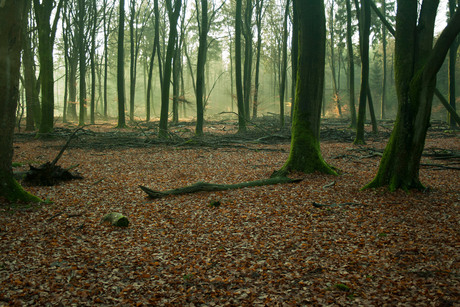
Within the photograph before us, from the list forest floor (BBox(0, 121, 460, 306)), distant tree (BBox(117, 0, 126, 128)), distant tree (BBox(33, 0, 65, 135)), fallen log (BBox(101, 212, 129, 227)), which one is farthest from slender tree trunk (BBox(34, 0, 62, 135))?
fallen log (BBox(101, 212, 129, 227))

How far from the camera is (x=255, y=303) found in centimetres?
307

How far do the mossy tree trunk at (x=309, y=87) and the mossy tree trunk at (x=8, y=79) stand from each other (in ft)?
18.8

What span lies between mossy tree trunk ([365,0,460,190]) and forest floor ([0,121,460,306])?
0.48m

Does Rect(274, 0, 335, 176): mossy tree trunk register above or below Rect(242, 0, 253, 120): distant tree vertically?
below

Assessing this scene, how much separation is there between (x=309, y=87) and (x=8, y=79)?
6466 millimetres

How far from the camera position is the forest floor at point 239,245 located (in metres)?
3.21

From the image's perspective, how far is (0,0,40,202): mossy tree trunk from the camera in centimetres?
527

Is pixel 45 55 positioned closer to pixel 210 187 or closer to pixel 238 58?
pixel 238 58

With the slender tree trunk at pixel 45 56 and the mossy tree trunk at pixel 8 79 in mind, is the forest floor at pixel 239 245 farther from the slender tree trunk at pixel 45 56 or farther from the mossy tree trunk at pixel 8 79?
the slender tree trunk at pixel 45 56

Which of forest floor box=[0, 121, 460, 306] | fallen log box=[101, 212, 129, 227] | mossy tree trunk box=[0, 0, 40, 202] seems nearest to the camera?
forest floor box=[0, 121, 460, 306]

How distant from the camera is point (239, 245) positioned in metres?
4.42

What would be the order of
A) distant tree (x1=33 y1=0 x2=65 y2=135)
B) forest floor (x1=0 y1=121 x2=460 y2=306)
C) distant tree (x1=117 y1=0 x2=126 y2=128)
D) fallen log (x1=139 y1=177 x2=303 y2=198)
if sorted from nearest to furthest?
forest floor (x1=0 y1=121 x2=460 y2=306)
fallen log (x1=139 y1=177 x2=303 y2=198)
distant tree (x1=33 y1=0 x2=65 y2=135)
distant tree (x1=117 y1=0 x2=126 y2=128)

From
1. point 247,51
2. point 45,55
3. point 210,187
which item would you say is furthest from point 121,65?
point 210,187

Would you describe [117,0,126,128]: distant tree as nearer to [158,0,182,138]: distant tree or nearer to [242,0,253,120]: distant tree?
[158,0,182,138]: distant tree
